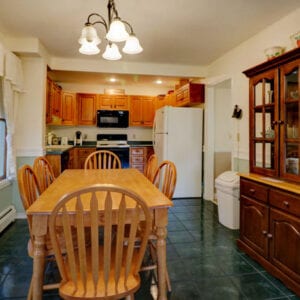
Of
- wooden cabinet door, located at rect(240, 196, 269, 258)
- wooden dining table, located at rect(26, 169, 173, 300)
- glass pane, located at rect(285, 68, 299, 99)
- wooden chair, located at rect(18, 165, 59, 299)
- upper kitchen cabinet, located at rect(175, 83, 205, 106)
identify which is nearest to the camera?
wooden dining table, located at rect(26, 169, 173, 300)

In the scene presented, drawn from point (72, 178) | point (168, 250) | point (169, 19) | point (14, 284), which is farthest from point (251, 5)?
point (14, 284)

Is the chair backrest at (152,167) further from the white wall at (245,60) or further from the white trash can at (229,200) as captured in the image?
the white wall at (245,60)

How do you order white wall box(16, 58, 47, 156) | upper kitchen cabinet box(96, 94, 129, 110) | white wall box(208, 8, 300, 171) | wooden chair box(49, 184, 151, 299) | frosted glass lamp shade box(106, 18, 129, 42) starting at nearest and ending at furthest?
wooden chair box(49, 184, 151, 299)
frosted glass lamp shade box(106, 18, 129, 42)
white wall box(208, 8, 300, 171)
white wall box(16, 58, 47, 156)
upper kitchen cabinet box(96, 94, 129, 110)

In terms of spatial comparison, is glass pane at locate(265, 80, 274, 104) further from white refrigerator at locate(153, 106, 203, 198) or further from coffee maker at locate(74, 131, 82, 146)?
coffee maker at locate(74, 131, 82, 146)

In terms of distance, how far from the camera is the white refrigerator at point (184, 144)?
4391 millimetres

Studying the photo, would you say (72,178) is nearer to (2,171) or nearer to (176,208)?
(2,171)

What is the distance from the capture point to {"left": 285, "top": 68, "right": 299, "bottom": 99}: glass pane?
2.01 meters

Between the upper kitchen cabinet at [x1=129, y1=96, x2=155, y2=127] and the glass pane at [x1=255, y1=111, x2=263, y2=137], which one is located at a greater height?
the upper kitchen cabinet at [x1=129, y1=96, x2=155, y2=127]

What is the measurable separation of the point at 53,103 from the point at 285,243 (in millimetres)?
4135

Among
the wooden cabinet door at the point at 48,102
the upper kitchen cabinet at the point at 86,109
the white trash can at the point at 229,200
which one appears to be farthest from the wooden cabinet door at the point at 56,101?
the white trash can at the point at 229,200

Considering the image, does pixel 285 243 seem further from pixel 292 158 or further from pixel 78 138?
pixel 78 138

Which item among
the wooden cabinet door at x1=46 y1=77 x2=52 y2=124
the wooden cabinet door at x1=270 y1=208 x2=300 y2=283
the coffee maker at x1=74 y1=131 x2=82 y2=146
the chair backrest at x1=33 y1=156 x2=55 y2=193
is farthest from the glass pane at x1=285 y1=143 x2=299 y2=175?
the coffee maker at x1=74 y1=131 x2=82 y2=146

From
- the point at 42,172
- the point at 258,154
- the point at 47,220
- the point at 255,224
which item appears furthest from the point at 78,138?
the point at 47,220

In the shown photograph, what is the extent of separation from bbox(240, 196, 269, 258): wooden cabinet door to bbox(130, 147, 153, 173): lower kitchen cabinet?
3379mm
